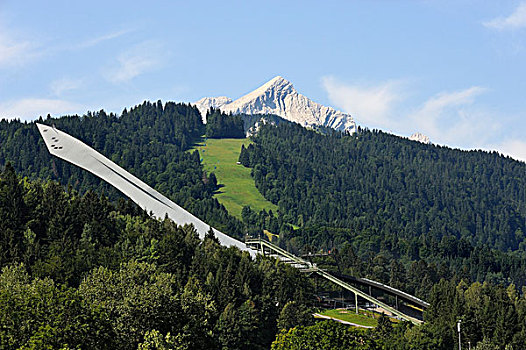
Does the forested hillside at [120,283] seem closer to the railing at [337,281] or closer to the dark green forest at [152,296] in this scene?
the dark green forest at [152,296]

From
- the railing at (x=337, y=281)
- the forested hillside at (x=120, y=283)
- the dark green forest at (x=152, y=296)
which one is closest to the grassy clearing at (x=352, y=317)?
the railing at (x=337, y=281)

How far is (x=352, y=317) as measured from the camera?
12962cm

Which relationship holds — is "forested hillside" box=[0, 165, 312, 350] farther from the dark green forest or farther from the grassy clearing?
the grassy clearing

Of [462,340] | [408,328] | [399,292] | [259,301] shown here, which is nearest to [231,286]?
[259,301]

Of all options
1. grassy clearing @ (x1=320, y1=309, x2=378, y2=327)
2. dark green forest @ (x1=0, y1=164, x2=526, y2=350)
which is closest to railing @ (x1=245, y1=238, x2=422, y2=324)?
grassy clearing @ (x1=320, y1=309, x2=378, y2=327)

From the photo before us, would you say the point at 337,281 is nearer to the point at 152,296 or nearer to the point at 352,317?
the point at 352,317

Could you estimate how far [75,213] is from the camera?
4520 inches

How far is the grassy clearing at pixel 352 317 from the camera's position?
125213 mm

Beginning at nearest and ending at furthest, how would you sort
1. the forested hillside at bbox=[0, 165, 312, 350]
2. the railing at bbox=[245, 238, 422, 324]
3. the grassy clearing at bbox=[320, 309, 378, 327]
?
the forested hillside at bbox=[0, 165, 312, 350] < the grassy clearing at bbox=[320, 309, 378, 327] < the railing at bbox=[245, 238, 422, 324]

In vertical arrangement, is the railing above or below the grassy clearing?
above

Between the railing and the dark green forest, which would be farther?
the railing

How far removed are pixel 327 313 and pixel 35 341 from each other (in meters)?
86.5

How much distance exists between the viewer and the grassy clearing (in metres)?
125

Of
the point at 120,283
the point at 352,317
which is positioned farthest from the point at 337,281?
the point at 120,283
